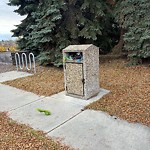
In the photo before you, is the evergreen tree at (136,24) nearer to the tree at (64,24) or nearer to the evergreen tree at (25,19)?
the tree at (64,24)

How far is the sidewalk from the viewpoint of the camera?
2652 mm

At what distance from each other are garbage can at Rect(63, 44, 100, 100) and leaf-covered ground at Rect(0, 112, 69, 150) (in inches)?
62.7

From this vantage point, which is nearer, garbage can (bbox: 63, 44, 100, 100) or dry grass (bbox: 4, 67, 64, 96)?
garbage can (bbox: 63, 44, 100, 100)

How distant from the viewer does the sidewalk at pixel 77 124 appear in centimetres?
265

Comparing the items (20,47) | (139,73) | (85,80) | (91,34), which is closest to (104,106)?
(85,80)

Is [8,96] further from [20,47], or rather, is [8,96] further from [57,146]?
[20,47]

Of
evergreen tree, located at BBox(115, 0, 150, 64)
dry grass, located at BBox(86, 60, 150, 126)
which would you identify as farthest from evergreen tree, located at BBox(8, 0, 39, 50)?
dry grass, located at BBox(86, 60, 150, 126)

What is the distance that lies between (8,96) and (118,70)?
384cm

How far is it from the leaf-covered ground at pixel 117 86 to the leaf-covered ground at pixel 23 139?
129cm

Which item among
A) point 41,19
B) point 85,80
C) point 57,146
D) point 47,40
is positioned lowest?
point 57,146

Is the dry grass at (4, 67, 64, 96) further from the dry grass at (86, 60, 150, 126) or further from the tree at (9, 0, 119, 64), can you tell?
the dry grass at (86, 60, 150, 126)

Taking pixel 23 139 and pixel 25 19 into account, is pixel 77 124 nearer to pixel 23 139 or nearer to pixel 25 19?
pixel 23 139

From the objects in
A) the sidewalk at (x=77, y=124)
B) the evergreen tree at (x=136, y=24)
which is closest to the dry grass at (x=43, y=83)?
the sidewalk at (x=77, y=124)

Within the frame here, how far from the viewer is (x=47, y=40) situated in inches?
289
